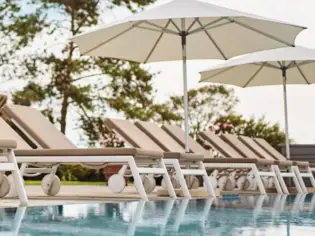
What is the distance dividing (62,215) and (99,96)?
66.7 ft

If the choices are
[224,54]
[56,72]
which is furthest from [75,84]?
[224,54]

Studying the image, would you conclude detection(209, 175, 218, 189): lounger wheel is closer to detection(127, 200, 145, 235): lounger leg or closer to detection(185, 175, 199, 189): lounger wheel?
detection(185, 175, 199, 189): lounger wheel

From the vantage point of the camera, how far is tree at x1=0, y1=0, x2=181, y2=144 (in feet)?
80.8

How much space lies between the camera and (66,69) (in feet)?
81.1

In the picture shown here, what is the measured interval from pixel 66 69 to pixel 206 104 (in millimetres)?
9892

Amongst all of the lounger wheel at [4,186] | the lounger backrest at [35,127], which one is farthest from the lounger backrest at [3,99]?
the lounger wheel at [4,186]

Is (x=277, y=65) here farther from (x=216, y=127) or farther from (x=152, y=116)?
(x=152, y=116)

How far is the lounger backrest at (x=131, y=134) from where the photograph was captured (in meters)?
8.84

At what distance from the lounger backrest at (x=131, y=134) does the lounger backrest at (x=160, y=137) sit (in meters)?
0.17

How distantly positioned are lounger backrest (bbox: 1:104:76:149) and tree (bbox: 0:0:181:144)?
16040 mm

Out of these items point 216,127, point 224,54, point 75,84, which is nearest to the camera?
point 224,54

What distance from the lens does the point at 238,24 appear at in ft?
31.1

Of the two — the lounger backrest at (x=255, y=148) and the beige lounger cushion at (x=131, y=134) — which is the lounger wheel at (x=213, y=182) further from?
the lounger backrest at (x=255, y=148)

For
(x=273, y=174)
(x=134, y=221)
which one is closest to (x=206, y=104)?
(x=273, y=174)
